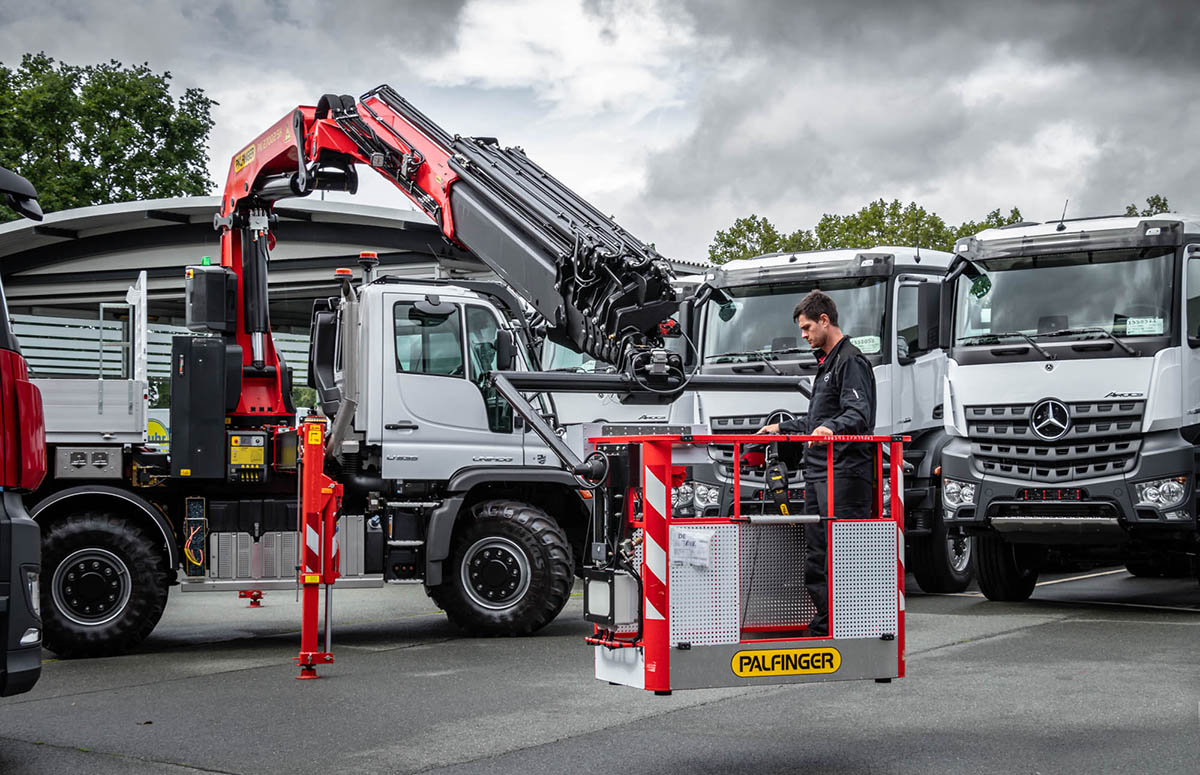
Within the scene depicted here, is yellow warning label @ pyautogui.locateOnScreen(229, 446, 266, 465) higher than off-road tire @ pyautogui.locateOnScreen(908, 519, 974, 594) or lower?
higher

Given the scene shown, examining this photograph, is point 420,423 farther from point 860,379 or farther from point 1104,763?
point 1104,763

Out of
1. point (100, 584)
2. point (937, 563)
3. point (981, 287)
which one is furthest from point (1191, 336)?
point (100, 584)

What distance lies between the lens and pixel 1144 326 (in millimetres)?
12164

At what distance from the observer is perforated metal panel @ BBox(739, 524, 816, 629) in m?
6.84

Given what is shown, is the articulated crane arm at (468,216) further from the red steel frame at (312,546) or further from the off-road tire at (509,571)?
the off-road tire at (509,571)

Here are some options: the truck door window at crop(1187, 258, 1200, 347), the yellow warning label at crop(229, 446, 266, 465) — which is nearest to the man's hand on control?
the yellow warning label at crop(229, 446, 266, 465)

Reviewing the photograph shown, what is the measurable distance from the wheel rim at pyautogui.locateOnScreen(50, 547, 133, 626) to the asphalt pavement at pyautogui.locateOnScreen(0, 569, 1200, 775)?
1.30 feet

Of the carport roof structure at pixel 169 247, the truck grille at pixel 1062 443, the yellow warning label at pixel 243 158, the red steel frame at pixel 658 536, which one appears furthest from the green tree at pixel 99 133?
the red steel frame at pixel 658 536

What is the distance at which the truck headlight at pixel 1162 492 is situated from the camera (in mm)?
11719

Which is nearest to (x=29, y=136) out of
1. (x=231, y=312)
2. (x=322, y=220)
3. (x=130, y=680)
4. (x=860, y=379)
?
(x=322, y=220)

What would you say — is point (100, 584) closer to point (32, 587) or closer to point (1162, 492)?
point (32, 587)

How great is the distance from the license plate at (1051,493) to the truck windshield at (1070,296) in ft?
4.56

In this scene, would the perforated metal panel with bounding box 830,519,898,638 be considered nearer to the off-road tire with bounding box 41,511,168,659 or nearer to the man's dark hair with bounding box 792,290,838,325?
the man's dark hair with bounding box 792,290,838,325

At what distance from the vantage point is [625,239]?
9.12 m
